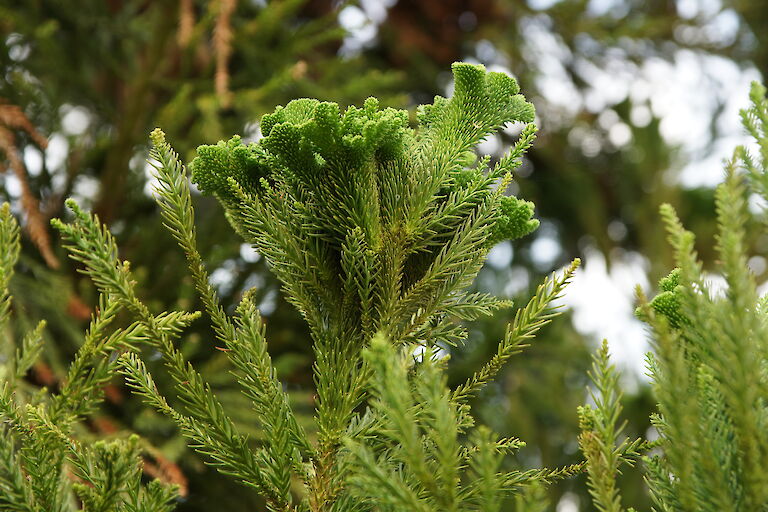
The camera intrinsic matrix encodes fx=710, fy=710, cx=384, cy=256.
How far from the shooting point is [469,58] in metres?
4.89

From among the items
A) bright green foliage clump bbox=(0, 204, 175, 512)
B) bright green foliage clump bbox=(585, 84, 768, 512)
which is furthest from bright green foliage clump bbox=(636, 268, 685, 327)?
bright green foliage clump bbox=(0, 204, 175, 512)

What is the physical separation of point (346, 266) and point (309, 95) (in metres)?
2.26

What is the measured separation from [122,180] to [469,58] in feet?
8.89

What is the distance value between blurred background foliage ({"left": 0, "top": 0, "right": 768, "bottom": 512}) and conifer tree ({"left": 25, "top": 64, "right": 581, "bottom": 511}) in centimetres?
35

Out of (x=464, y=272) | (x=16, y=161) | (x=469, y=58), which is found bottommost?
(x=469, y=58)

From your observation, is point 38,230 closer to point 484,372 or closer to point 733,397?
point 484,372

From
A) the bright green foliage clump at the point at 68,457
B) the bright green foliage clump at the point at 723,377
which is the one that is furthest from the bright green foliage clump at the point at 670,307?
the bright green foliage clump at the point at 68,457

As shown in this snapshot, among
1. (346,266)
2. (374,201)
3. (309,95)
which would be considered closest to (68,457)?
(346,266)

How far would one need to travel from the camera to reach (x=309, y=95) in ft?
10.8

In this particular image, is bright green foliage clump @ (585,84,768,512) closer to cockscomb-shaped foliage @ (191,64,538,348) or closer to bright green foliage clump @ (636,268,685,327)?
bright green foliage clump @ (636,268,685,327)

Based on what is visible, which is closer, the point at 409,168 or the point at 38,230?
the point at 409,168

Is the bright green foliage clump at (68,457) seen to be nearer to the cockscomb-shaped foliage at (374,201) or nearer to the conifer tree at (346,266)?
the conifer tree at (346,266)

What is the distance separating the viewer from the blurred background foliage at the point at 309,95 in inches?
116

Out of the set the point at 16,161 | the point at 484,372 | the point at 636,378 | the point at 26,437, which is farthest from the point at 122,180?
the point at 636,378
